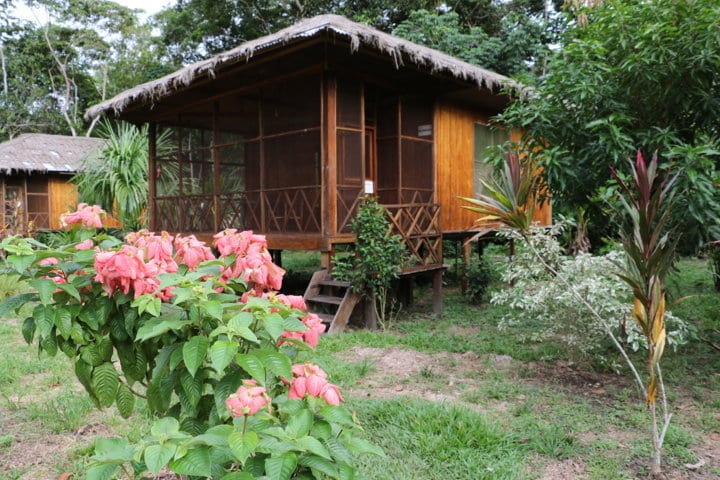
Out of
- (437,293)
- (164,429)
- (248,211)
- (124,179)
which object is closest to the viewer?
(164,429)

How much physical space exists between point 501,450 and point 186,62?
21686 millimetres

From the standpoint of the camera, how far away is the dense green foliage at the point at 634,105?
3828mm

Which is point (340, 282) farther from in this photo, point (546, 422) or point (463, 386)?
point (546, 422)

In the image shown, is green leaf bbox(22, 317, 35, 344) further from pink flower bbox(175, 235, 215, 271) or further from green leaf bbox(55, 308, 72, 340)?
pink flower bbox(175, 235, 215, 271)

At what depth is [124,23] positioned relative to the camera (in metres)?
25.4

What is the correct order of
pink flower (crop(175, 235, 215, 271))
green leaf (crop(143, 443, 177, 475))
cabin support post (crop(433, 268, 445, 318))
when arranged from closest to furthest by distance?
green leaf (crop(143, 443, 177, 475)) < pink flower (crop(175, 235, 215, 271)) < cabin support post (crop(433, 268, 445, 318))

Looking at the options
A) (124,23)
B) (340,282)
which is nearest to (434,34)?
(340,282)

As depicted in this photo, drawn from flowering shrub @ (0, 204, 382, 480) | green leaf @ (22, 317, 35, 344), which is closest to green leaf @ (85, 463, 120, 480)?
flowering shrub @ (0, 204, 382, 480)

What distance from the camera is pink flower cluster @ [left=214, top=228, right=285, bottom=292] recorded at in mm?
1795

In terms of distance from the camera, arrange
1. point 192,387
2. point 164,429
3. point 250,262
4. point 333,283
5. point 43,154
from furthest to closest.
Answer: point 43,154 < point 333,283 < point 250,262 < point 192,387 < point 164,429

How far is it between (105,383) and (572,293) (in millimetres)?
3225

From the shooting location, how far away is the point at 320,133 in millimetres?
6711

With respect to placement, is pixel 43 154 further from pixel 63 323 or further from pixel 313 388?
pixel 313 388

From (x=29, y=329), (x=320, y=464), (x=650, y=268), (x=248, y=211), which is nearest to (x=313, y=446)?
(x=320, y=464)
